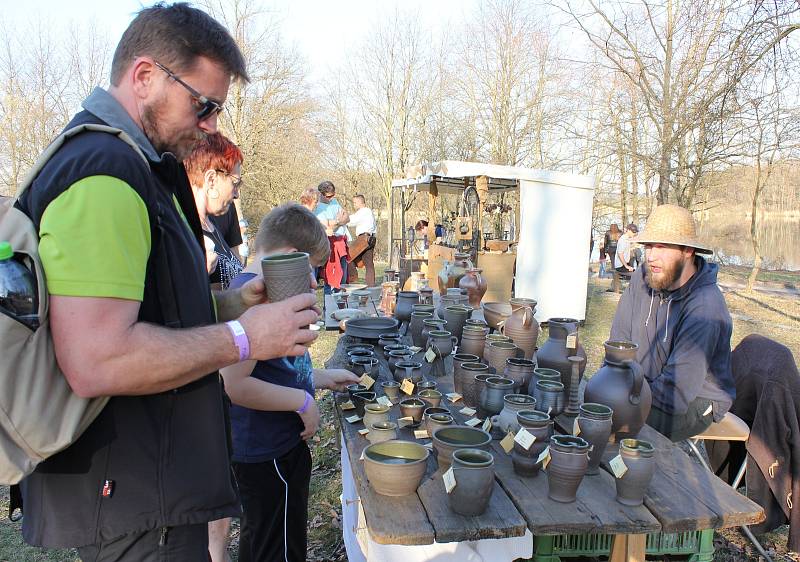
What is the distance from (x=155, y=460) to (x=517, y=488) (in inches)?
44.6

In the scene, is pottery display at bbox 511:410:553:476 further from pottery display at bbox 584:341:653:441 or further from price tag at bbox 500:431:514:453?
pottery display at bbox 584:341:653:441

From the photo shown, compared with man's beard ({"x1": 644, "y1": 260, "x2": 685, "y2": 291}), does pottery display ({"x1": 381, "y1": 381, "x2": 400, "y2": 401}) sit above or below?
below

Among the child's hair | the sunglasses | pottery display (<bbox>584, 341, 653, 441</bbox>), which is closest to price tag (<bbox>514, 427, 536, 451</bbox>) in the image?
pottery display (<bbox>584, 341, 653, 441</bbox>)

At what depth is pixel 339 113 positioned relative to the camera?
71.6ft

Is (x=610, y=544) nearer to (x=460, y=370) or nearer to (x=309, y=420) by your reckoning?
(x=460, y=370)

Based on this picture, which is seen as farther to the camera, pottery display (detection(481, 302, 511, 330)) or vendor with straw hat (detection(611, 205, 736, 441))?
pottery display (detection(481, 302, 511, 330))

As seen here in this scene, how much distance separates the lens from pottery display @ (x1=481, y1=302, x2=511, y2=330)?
380 cm

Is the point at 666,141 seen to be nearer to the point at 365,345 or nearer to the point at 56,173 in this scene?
the point at 365,345

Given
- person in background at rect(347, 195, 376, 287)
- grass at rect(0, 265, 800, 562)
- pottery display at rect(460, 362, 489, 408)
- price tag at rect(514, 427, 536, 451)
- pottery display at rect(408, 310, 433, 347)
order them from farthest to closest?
person in background at rect(347, 195, 376, 287)
pottery display at rect(408, 310, 433, 347)
grass at rect(0, 265, 800, 562)
pottery display at rect(460, 362, 489, 408)
price tag at rect(514, 427, 536, 451)

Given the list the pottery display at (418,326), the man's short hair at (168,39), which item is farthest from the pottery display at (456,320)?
the man's short hair at (168,39)

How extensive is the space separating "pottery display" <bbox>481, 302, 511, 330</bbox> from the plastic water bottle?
3053 mm

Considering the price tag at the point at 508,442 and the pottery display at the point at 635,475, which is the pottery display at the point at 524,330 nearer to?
the price tag at the point at 508,442

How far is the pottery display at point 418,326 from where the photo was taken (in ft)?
11.7

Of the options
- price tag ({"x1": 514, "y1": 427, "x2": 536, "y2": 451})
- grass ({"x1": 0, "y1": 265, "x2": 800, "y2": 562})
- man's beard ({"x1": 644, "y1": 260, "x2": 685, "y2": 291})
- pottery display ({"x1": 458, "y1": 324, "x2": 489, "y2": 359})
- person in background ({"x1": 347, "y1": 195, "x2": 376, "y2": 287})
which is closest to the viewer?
price tag ({"x1": 514, "y1": 427, "x2": 536, "y2": 451})
